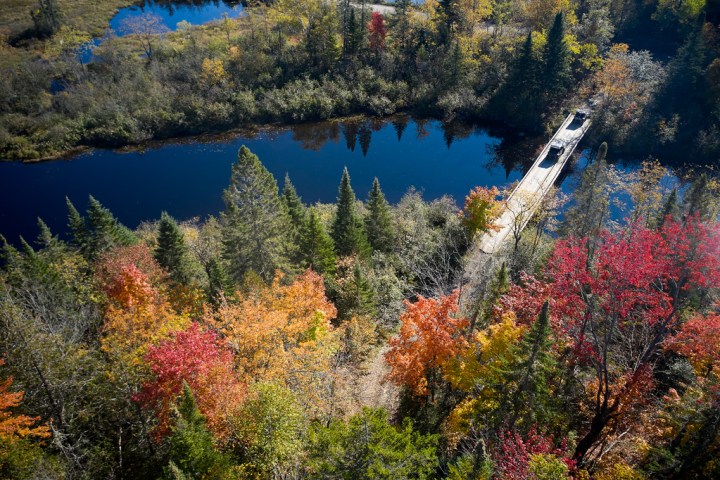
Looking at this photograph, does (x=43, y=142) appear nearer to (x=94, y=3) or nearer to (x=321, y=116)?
(x=321, y=116)

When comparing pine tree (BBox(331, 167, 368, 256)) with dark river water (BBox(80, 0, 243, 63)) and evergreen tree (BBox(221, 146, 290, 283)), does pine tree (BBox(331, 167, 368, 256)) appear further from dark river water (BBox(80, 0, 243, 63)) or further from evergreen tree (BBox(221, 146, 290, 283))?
dark river water (BBox(80, 0, 243, 63))

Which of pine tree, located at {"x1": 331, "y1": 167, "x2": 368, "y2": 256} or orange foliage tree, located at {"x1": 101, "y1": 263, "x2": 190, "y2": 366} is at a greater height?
orange foliage tree, located at {"x1": 101, "y1": 263, "x2": 190, "y2": 366}

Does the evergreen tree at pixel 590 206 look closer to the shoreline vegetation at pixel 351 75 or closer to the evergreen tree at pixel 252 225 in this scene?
the evergreen tree at pixel 252 225

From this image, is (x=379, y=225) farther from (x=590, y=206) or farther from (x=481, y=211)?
(x=590, y=206)

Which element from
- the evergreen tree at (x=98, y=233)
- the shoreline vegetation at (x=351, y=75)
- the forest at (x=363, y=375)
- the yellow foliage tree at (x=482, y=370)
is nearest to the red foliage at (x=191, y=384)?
the forest at (x=363, y=375)

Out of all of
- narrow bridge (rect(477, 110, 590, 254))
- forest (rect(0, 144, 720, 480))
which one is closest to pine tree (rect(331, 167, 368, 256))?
forest (rect(0, 144, 720, 480))

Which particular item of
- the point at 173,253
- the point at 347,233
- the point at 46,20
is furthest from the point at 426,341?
the point at 46,20
